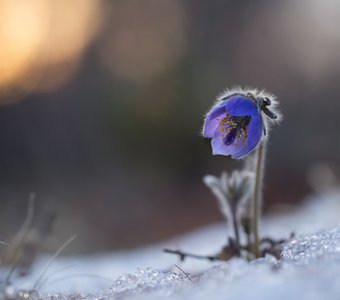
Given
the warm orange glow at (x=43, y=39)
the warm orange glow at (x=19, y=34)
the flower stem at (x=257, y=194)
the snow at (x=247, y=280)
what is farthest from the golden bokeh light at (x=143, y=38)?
the flower stem at (x=257, y=194)

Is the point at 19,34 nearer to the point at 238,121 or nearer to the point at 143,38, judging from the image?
the point at 143,38

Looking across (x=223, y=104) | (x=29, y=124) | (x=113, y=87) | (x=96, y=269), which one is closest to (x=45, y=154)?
(x=29, y=124)

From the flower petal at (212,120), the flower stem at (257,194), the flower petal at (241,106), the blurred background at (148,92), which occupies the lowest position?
the flower stem at (257,194)

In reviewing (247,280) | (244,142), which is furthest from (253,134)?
(247,280)

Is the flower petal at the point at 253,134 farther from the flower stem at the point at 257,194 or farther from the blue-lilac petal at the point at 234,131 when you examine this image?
the flower stem at the point at 257,194

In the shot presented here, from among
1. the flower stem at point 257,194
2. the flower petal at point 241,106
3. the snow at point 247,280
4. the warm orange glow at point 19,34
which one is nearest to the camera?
the snow at point 247,280

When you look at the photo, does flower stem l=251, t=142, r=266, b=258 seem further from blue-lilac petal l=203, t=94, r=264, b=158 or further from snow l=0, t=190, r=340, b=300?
snow l=0, t=190, r=340, b=300

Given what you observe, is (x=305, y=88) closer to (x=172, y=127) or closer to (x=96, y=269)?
(x=172, y=127)
